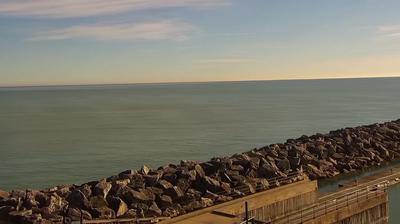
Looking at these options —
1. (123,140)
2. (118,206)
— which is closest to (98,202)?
(118,206)

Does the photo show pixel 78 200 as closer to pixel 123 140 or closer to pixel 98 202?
pixel 98 202

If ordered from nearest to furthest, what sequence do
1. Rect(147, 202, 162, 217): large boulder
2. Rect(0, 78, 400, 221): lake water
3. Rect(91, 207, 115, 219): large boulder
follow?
Rect(91, 207, 115, 219): large boulder → Rect(147, 202, 162, 217): large boulder → Rect(0, 78, 400, 221): lake water

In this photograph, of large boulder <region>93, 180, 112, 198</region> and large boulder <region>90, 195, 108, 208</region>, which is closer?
large boulder <region>90, 195, 108, 208</region>

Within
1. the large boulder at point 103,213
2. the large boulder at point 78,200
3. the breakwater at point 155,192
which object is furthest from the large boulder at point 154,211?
the large boulder at point 78,200

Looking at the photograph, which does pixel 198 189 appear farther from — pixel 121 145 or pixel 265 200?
pixel 121 145

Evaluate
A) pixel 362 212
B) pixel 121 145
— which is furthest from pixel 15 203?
pixel 121 145

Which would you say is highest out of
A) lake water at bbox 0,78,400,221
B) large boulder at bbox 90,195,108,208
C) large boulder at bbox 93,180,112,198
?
large boulder at bbox 93,180,112,198

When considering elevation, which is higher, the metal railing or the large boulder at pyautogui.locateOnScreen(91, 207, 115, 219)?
the large boulder at pyautogui.locateOnScreen(91, 207, 115, 219)

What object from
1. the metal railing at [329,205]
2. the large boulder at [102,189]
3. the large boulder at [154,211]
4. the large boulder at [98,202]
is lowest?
the metal railing at [329,205]

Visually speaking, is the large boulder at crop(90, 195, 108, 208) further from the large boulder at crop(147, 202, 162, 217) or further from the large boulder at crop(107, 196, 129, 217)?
the large boulder at crop(147, 202, 162, 217)

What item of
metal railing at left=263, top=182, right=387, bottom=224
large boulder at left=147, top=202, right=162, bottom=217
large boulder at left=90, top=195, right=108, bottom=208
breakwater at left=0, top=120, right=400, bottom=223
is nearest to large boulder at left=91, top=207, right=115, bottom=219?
breakwater at left=0, top=120, right=400, bottom=223

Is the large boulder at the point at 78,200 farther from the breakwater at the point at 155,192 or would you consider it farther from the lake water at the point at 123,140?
the lake water at the point at 123,140
